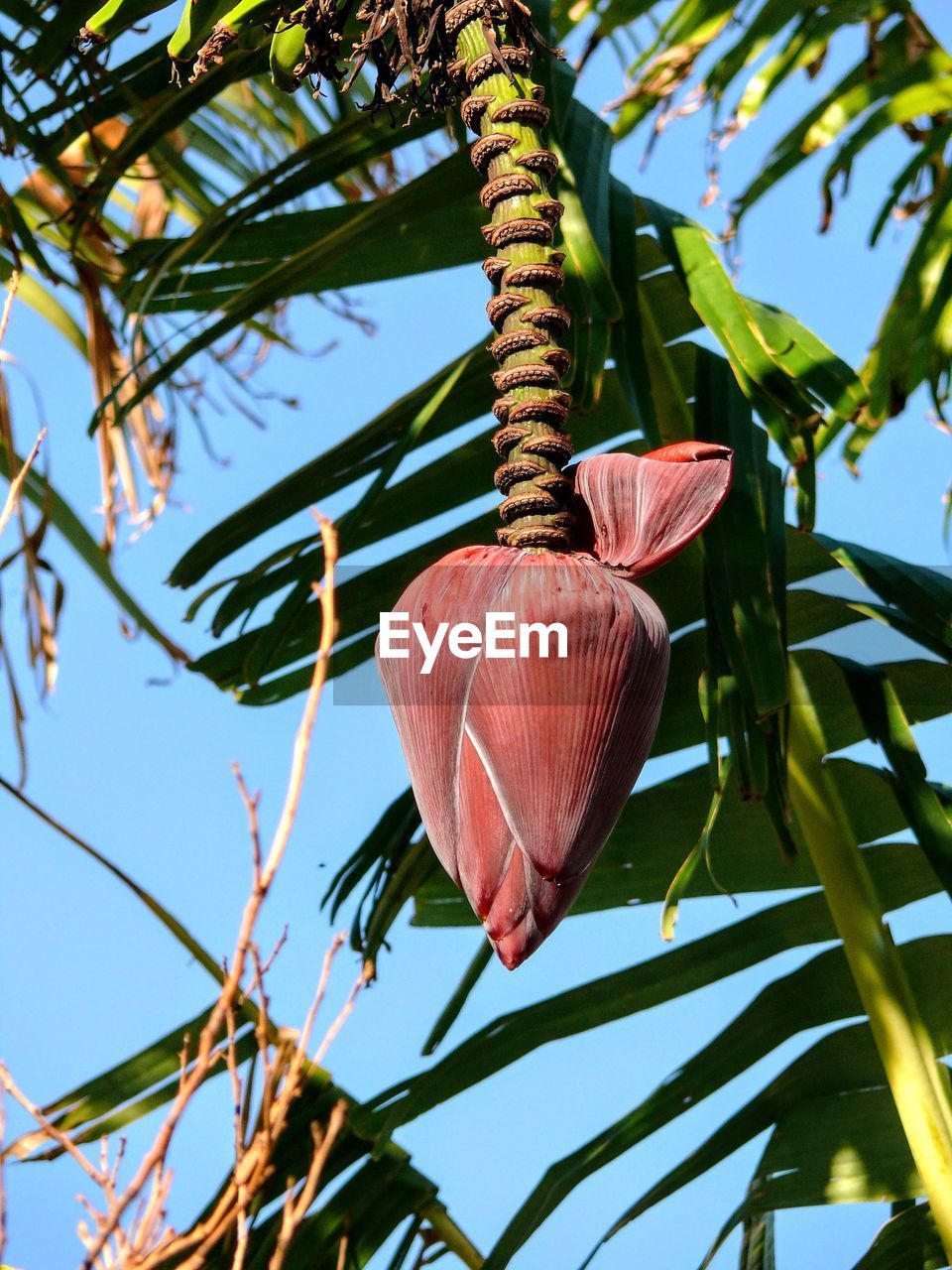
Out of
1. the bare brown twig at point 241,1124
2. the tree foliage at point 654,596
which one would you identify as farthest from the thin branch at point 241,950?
the tree foliage at point 654,596

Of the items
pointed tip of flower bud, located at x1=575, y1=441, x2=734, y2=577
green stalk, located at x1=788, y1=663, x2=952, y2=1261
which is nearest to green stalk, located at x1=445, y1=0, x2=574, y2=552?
pointed tip of flower bud, located at x1=575, y1=441, x2=734, y2=577

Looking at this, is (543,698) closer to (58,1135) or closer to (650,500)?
(650,500)

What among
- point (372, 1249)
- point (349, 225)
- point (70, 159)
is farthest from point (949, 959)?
point (70, 159)

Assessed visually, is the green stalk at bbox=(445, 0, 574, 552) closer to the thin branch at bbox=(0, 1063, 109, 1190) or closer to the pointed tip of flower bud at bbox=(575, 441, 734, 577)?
the pointed tip of flower bud at bbox=(575, 441, 734, 577)

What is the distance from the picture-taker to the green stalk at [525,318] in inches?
12.2

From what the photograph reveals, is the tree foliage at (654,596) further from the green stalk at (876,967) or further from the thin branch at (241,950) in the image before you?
the thin branch at (241,950)

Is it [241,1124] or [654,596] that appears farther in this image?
[654,596]

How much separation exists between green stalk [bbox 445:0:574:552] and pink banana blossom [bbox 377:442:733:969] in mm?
10

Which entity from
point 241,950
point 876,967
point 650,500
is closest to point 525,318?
point 650,500

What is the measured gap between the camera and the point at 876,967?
73 cm

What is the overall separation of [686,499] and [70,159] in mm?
1407

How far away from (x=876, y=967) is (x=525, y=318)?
1.73 feet

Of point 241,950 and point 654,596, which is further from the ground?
point 654,596

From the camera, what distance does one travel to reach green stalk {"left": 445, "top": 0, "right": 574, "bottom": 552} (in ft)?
1.02
